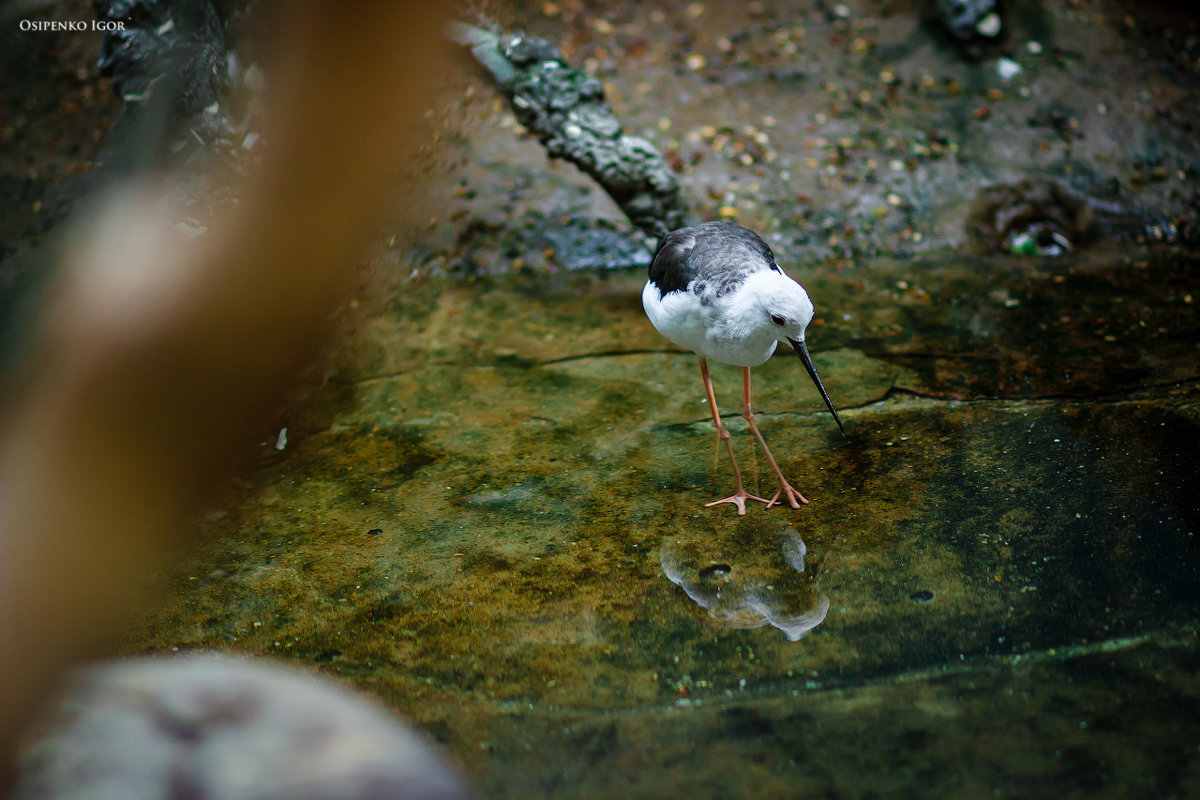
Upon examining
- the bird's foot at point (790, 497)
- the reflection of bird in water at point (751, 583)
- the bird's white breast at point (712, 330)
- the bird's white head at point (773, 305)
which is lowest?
the bird's foot at point (790, 497)

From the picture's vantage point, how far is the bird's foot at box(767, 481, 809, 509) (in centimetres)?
334

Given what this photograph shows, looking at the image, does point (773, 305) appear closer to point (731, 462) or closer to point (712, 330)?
point (712, 330)

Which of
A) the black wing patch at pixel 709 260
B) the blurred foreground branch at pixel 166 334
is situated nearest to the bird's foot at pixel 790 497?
the black wing patch at pixel 709 260

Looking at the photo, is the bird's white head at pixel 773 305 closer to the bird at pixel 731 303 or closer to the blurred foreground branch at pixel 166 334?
the bird at pixel 731 303

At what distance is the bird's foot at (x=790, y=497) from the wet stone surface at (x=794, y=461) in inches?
2.1

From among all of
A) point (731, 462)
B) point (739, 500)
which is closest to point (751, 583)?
point (739, 500)

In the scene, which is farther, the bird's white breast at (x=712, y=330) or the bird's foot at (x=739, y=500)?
the bird's foot at (x=739, y=500)

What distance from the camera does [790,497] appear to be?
3.36 metres

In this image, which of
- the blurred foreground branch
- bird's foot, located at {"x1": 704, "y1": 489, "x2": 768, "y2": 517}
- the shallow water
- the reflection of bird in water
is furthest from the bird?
the blurred foreground branch

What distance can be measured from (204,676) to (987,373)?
344cm

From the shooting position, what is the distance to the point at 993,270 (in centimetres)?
512

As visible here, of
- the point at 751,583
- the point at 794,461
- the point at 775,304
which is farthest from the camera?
the point at 794,461

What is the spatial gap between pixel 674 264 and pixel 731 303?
42 cm

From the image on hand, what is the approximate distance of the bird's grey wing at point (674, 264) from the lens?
11.1 ft
